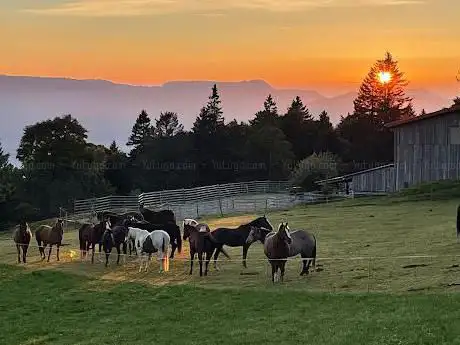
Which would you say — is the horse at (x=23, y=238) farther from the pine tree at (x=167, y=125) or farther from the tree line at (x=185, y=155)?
the pine tree at (x=167, y=125)

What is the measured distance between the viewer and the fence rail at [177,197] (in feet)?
175

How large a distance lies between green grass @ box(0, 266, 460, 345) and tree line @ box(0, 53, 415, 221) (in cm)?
4007

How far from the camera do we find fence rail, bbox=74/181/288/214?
53266 mm

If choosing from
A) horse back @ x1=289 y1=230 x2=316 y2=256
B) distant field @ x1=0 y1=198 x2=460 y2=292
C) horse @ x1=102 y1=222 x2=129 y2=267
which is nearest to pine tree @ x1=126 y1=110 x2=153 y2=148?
distant field @ x1=0 y1=198 x2=460 y2=292

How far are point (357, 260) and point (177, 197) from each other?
36056 mm

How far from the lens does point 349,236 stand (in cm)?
3069

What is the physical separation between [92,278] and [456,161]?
30.5 m

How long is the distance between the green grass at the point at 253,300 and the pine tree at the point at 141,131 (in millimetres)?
56163

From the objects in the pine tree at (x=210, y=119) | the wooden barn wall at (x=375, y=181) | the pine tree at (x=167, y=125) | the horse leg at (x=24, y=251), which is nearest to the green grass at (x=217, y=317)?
the horse leg at (x=24, y=251)

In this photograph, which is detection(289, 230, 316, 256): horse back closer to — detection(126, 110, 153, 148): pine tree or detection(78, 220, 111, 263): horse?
detection(78, 220, 111, 263): horse

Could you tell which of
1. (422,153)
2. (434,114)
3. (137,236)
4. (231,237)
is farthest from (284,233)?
(422,153)

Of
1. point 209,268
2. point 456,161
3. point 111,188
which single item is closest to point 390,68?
point 111,188

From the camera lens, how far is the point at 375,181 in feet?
174

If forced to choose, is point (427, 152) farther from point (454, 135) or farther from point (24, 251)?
point (24, 251)
